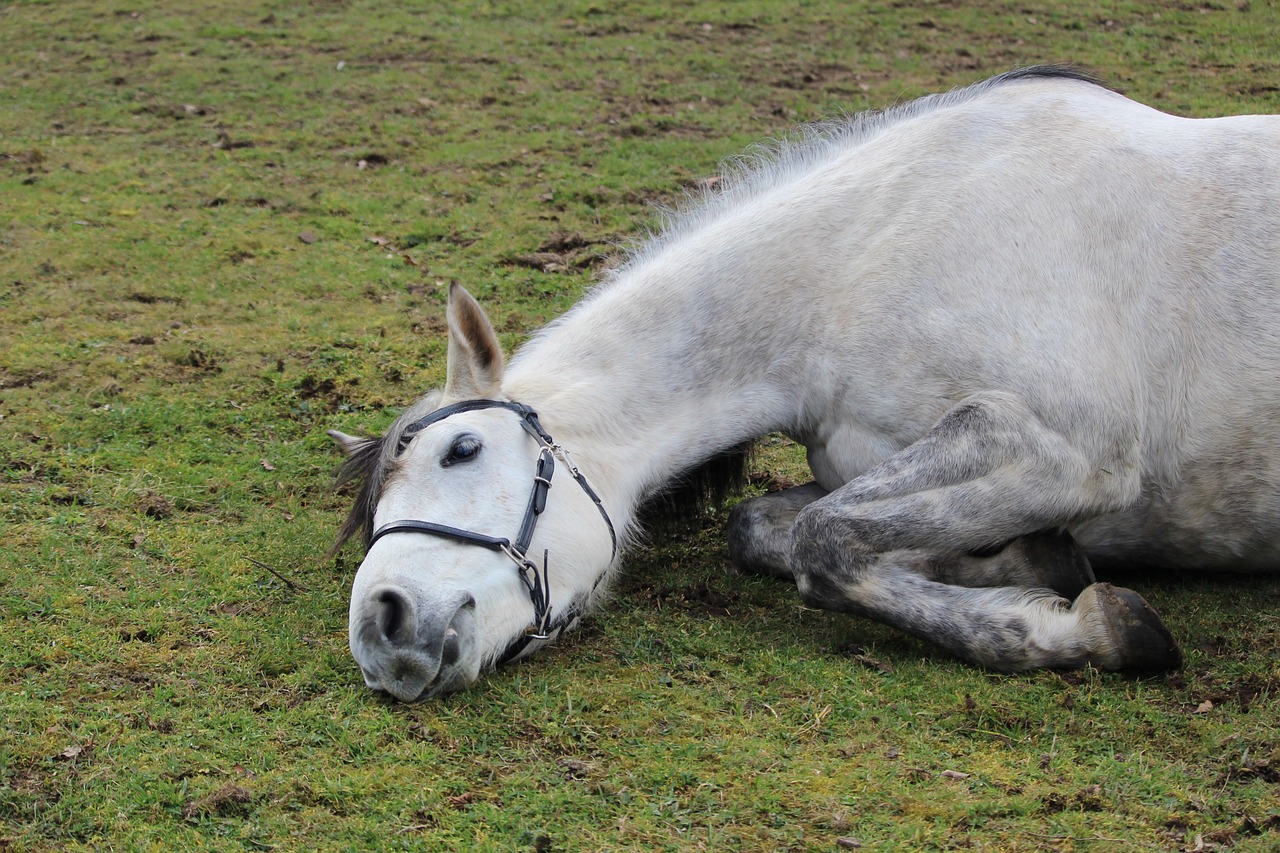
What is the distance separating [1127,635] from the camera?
12.8 feet

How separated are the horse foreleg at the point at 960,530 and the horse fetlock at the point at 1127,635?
0.09 feet

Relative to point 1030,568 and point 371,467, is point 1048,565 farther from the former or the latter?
point 371,467

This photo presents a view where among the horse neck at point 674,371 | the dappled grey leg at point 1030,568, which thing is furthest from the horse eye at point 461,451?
the dappled grey leg at point 1030,568

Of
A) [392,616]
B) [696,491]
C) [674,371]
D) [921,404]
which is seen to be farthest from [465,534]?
[921,404]

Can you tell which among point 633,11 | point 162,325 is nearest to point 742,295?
point 162,325

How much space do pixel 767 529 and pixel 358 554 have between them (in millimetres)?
1659

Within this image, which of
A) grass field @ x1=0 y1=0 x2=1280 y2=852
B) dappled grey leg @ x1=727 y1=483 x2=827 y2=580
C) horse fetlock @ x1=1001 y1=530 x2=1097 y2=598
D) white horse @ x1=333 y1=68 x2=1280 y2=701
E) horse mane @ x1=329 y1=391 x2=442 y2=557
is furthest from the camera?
dappled grey leg @ x1=727 y1=483 x2=827 y2=580

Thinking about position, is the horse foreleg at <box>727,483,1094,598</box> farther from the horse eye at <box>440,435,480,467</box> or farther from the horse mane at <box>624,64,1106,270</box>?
the horse mane at <box>624,64,1106,270</box>

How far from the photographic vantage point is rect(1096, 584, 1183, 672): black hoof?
388 centimetres

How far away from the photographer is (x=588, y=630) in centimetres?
439

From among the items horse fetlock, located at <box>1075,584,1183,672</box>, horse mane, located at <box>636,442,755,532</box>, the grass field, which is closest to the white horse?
horse fetlock, located at <box>1075,584,1183,672</box>

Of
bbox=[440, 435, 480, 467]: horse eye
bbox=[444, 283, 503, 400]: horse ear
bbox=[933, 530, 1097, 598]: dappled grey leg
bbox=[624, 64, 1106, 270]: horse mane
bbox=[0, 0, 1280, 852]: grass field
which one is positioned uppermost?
bbox=[624, 64, 1106, 270]: horse mane

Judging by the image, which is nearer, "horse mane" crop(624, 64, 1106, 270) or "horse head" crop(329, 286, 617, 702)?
"horse head" crop(329, 286, 617, 702)

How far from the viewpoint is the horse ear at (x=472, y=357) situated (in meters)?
4.20
